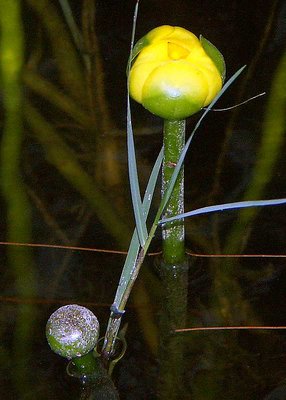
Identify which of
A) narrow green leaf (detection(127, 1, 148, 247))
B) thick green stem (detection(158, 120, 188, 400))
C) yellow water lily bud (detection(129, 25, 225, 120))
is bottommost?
thick green stem (detection(158, 120, 188, 400))

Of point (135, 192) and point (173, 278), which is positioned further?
point (173, 278)

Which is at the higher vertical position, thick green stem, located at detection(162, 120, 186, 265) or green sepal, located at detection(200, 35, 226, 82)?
green sepal, located at detection(200, 35, 226, 82)

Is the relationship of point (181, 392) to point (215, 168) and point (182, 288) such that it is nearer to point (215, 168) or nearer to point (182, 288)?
point (182, 288)

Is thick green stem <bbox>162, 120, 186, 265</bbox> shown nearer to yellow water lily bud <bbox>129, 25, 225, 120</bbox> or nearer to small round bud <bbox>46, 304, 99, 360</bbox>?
yellow water lily bud <bbox>129, 25, 225, 120</bbox>

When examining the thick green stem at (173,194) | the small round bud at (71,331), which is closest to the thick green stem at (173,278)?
the thick green stem at (173,194)

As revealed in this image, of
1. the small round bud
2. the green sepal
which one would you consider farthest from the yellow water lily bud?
the small round bud

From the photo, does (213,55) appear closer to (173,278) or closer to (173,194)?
(173,194)

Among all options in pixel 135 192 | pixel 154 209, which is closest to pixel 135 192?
pixel 135 192
